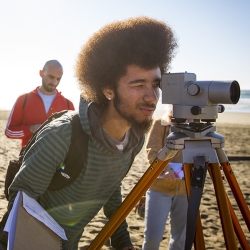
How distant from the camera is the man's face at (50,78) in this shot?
433 centimetres

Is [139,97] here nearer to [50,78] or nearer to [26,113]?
[26,113]

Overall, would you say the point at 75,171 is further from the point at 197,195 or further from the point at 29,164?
the point at 197,195

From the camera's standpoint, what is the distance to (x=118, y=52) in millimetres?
2000

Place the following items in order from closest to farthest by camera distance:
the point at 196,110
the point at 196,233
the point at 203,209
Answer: the point at 196,110, the point at 196,233, the point at 203,209

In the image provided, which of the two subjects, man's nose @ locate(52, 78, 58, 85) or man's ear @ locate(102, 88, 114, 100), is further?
man's nose @ locate(52, 78, 58, 85)

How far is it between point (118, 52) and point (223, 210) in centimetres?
113

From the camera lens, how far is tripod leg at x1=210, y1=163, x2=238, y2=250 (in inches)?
58.5

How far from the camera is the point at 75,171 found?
165 centimetres

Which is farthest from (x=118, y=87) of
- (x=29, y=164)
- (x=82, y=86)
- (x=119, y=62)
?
(x=29, y=164)

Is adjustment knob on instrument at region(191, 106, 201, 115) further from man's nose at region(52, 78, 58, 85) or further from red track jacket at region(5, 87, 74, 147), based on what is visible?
man's nose at region(52, 78, 58, 85)

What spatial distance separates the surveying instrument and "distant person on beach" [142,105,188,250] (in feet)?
4.33

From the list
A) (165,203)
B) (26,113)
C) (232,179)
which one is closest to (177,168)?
(165,203)

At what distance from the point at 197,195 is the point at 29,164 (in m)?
0.83

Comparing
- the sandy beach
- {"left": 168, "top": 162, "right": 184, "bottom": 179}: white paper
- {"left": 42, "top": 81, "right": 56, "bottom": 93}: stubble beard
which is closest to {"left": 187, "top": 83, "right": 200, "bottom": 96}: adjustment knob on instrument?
{"left": 168, "top": 162, "right": 184, "bottom": 179}: white paper
